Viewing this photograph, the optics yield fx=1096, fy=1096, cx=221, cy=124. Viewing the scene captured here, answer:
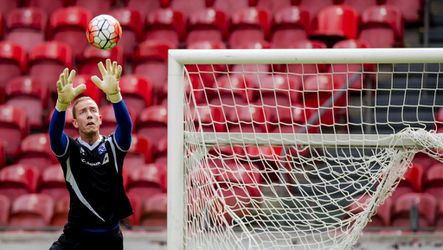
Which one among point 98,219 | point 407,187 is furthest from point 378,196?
point 407,187

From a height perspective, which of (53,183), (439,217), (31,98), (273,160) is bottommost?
(439,217)

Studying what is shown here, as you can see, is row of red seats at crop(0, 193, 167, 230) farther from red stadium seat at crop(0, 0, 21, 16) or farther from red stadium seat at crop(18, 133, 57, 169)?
red stadium seat at crop(0, 0, 21, 16)

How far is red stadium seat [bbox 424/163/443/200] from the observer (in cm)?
805

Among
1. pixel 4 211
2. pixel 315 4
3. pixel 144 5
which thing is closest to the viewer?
pixel 4 211

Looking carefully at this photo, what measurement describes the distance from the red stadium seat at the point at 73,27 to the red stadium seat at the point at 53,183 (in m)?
1.65

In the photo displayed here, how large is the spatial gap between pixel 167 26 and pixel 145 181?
1.98 metres

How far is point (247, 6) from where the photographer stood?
10078 millimetres

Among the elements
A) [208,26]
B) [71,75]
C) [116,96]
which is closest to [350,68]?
[208,26]

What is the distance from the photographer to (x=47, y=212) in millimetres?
8281

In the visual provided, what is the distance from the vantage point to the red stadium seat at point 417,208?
7.79 m

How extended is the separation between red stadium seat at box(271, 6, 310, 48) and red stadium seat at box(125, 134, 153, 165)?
Result: 5.07 ft

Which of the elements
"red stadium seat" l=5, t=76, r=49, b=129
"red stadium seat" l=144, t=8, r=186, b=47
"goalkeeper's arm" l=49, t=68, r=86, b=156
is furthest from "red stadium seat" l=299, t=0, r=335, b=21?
"goalkeeper's arm" l=49, t=68, r=86, b=156

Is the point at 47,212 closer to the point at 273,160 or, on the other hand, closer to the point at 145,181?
the point at 145,181

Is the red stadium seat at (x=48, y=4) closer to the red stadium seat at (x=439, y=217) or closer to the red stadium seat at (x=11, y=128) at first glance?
the red stadium seat at (x=11, y=128)
